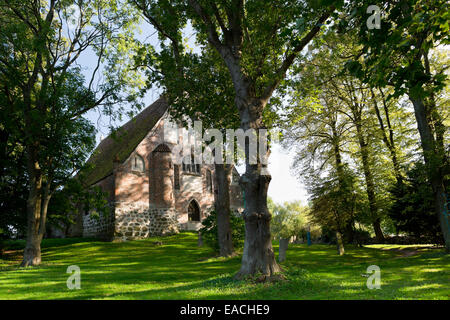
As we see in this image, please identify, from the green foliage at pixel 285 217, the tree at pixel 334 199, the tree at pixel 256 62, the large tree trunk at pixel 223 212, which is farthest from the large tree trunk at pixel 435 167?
the green foliage at pixel 285 217

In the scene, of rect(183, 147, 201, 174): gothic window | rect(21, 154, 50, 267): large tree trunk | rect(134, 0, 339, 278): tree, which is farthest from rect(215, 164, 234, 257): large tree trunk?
rect(183, 147, 201, 174): gothic window

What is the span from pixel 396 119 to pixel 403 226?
979cm

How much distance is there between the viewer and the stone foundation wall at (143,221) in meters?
Answer: 27.8

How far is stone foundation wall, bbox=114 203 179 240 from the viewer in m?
27.8

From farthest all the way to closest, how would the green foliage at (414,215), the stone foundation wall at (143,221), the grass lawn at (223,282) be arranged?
the stone foundation wall at (143,221) → the green foliage at (414,215) → the grass lawn at (223,282)

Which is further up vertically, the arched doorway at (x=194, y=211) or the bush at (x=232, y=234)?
the arched doorway at (x=194, y=211)

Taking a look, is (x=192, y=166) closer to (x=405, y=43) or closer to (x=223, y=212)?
(x=223, y=212)

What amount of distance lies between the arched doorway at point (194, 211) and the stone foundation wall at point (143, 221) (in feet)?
8.58

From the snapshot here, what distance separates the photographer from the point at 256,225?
10625mm

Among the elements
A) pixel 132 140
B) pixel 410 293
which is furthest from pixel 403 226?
pixel 132 140

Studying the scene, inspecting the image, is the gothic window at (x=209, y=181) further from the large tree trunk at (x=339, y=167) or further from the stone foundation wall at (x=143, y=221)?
the large tree trunk at (x=339, y=167)

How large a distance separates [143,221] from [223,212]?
45.1 feet

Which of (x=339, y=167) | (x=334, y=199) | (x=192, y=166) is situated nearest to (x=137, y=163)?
(x=192, y=166)

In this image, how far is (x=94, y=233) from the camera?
30781mm
